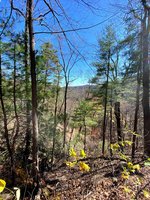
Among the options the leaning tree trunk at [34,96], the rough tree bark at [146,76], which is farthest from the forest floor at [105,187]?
the rough tree bark at [146,76]

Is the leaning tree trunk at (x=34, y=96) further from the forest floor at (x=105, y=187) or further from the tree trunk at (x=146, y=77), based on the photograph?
the tree trunk at (x=146, y=77)

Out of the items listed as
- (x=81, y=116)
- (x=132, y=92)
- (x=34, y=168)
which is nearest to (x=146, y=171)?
(x=34, y=168)

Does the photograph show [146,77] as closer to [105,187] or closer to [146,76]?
[146,76]

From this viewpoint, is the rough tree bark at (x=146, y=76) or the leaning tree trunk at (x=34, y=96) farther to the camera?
the rough tree bark at (x=146, y=76)

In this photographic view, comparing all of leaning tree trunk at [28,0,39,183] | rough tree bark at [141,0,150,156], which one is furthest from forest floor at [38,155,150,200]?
rough tree bark at [141,0,150,156]

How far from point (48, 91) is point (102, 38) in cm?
547

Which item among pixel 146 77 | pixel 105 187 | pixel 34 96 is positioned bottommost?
pixel 105 187

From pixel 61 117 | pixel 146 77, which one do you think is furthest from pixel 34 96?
pixel 61 117

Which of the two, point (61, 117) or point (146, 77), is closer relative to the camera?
point (146, 77)

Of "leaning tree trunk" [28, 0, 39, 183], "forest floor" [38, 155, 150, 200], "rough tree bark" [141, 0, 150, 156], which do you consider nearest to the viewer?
"forest floor" [38, 155, 150, 200]

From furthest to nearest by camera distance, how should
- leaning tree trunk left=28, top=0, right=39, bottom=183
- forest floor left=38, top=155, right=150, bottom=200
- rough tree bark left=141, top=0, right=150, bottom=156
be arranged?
rough tree bark left=141, top=0, right=150, bottom=156 < leaning tree trunk left=28, top=0, right=39, bottom=183 < forest floor left=38, top=155, right=150, bottom=200

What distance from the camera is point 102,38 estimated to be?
1235 centimetres

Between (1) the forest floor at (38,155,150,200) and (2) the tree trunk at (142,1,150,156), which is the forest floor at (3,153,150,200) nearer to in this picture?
(1) the forest floor at (38,155,150,200)

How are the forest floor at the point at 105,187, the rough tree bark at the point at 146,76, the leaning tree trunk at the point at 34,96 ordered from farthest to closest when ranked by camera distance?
the rough tree bark at the point at 146,76
the leaning tree trunk at the point at 34,96
the forest floor at the point at 105,187
